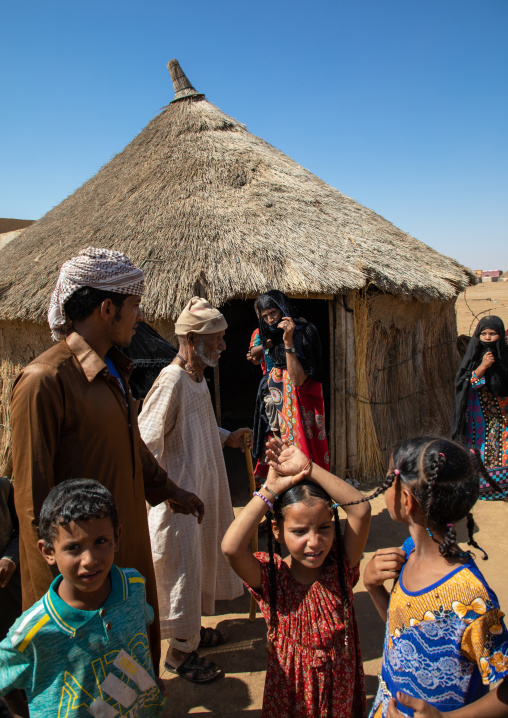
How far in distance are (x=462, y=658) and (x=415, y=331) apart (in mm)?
6235

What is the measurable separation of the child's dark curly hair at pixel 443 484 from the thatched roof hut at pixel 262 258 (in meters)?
4.02

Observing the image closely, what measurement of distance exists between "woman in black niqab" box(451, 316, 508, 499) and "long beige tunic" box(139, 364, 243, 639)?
3.27 m

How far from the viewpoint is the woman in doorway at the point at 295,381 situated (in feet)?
12.6

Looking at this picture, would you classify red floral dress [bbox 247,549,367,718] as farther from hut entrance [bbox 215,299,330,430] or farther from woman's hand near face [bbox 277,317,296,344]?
Answer: hut entrance [bbox 215,299,330,430]

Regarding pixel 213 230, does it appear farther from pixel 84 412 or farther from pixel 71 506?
pixel 71 506

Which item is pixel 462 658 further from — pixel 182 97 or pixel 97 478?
pixel 182 97

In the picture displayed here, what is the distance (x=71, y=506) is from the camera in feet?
4.81

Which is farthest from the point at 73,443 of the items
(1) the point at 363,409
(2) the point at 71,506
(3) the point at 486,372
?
(1) the point at 363,409

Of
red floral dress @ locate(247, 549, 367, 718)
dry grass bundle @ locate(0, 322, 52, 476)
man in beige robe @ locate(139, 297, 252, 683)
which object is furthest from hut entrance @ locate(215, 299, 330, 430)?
red floral dress @ locate(247, 549, 367, 718)

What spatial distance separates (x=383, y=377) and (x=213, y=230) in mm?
2969

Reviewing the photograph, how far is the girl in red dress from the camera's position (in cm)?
166

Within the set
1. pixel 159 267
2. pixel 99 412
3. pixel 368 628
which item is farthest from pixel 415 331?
pixel 99 412

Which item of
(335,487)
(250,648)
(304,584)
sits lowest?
(250,648)

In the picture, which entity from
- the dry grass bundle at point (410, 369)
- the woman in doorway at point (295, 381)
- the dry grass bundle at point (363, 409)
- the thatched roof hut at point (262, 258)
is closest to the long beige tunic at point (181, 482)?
the woman in doorway at point (295, 381)
